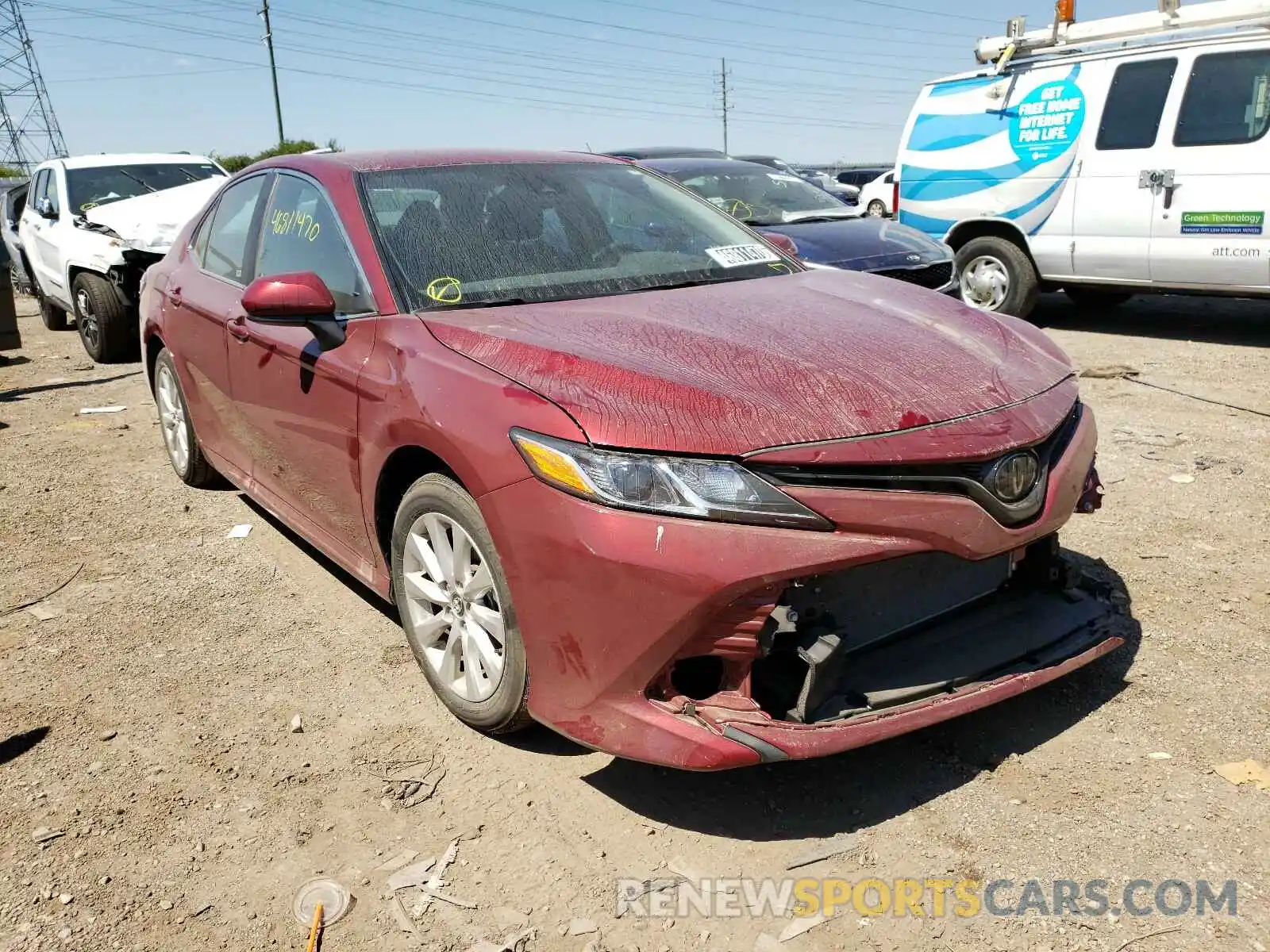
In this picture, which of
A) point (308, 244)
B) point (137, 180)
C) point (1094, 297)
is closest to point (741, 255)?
point (308, 244)

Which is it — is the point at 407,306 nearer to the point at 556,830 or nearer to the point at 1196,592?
the point at 556,830

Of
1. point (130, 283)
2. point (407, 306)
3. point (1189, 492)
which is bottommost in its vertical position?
point (1189, 492)

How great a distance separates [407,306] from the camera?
10.4 ft

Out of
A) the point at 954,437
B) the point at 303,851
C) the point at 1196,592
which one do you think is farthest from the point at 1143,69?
the point at 303,851

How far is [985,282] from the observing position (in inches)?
375

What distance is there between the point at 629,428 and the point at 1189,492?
3.48 meters

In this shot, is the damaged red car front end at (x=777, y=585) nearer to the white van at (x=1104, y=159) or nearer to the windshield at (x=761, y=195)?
the windshield at (x=761, y=195)

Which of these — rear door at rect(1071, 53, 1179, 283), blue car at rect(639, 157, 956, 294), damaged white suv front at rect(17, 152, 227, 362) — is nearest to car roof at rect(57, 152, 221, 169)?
damaged white suv front at rect(17, 152, 227, 362)

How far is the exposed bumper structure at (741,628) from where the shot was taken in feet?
7.64

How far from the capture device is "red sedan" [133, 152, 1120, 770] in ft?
7.79

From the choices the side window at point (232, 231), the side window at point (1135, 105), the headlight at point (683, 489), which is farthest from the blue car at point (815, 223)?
the headlight at point (683, 489)

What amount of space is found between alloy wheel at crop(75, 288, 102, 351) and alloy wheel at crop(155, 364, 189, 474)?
428 cm

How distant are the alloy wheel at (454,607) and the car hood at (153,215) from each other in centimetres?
622

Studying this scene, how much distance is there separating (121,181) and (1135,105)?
29.6 feet
